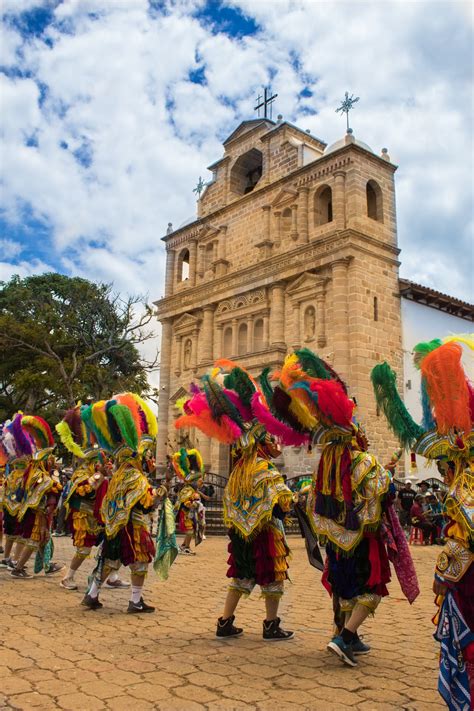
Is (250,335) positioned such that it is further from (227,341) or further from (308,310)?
(308,310)

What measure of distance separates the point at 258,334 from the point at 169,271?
23.8 feet

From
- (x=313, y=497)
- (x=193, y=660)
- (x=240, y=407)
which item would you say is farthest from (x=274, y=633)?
(x=240, y=407)

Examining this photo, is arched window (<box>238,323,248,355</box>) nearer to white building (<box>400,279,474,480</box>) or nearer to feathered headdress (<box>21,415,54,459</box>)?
white building (<box>400,279,474,480</box>)

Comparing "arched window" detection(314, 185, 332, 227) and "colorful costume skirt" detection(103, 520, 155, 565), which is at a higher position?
"arched window" detection(314, 185, 332, 227)

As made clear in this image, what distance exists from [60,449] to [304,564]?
2035 centimetres

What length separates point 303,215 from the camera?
21.8 meters

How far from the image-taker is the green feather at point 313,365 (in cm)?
485

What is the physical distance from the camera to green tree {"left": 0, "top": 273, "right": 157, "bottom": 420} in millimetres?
27656

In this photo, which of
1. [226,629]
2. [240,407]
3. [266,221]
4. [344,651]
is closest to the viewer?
[344,651]

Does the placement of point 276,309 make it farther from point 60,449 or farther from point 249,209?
point 60,449

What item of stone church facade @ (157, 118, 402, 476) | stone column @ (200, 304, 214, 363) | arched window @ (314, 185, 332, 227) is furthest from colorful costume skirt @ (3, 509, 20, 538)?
stone column @ (200, 304, 214, 363)

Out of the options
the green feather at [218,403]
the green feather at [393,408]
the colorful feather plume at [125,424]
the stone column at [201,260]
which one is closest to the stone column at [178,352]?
the stone column at [201,260]

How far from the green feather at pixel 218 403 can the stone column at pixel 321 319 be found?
14751mm

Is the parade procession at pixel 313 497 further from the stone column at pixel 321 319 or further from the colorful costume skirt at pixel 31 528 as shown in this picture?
the stone column at pixel 321 319
